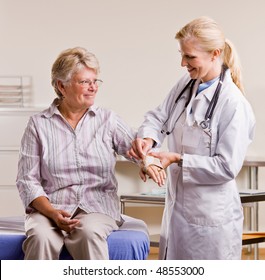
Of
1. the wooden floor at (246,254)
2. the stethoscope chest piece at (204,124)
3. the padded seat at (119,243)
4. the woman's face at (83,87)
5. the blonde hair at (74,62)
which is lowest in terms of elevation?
the wooden floor at (246,254)

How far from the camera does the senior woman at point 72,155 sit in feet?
9.04

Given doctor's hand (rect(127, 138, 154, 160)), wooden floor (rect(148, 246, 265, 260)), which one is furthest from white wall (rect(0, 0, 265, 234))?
doctor's hand (rect(127, 138, 154, 160))

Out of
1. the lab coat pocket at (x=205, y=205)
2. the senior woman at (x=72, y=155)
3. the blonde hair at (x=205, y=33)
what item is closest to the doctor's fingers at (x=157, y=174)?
the lab coat pocket at (x=205, y=205)

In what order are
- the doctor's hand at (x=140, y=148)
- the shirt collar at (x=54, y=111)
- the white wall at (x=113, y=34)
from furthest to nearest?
the white wall at (x=113, y=34) → the shirt collar at (x=54, y=111) → the doctor's hand at (x=140, y=148)

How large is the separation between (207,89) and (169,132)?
0.70 feet

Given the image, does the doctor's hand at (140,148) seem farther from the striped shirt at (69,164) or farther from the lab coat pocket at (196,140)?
the striped shirt at (69,164)

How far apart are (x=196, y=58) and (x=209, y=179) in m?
0.42

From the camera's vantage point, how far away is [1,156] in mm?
5078

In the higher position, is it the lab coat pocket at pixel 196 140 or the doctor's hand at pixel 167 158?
the lab coat pocket at pixel 196 140

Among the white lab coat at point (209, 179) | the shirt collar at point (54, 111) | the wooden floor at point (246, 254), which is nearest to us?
the white lab coat at point (209, 179)

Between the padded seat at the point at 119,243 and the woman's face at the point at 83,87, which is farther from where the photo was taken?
the woman's face at the point at 83,87

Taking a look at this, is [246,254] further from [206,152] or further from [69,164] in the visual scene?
[206,152]

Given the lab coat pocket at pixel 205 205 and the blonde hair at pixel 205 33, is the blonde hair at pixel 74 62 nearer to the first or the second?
the blonde hair at pixel 205 33

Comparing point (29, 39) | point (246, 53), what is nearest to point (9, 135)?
point (29, 39)
